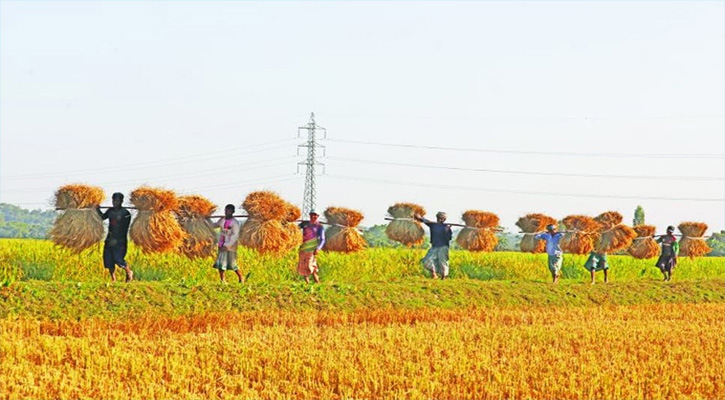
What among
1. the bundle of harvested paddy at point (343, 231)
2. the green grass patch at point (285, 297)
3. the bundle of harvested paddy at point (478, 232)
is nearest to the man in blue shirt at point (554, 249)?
the green grass patch at point (285, 297)

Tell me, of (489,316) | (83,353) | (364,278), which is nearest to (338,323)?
(489,316)

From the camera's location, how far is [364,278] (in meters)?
23.2

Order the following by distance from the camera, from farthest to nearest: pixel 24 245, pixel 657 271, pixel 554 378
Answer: pixel 657 271 → pixel 24 245 → pixel 554 378

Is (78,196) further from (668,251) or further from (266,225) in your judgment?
(668,251)

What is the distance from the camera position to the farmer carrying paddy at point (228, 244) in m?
18.0

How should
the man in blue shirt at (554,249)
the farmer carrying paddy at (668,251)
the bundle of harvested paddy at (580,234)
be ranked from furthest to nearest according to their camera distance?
the farmer carrying paddy at (668,251)
the bundle of harvested paddy at (580,234)
the man in blue shirt at (554,249)

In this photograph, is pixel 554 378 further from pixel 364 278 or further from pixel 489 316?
pixel 364 278

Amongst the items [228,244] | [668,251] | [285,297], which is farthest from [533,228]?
[285,297]

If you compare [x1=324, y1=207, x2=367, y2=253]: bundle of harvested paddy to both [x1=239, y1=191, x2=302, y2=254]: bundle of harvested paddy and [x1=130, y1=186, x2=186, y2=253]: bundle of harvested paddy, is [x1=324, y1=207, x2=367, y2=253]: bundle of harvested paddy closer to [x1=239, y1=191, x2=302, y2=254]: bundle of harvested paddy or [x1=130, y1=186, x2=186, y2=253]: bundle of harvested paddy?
[x1=239, y1=191, x2=302, y2=254]: bundle of harvested paddy

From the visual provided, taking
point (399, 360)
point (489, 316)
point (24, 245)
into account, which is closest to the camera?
point (399, 360)

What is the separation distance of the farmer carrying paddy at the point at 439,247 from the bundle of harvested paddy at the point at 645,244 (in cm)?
1076

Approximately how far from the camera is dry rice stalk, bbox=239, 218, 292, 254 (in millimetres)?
18406

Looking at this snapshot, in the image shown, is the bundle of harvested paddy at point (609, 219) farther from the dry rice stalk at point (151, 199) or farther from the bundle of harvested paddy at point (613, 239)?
the dry rice stalk at point (151, 199)

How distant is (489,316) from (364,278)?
8.05 metres
